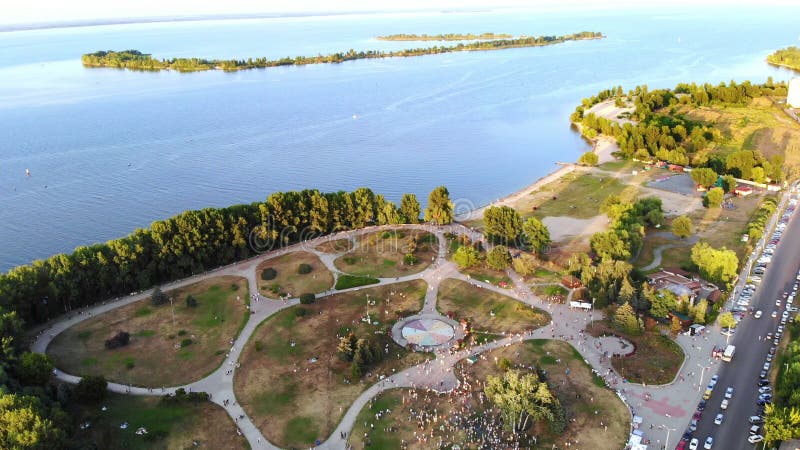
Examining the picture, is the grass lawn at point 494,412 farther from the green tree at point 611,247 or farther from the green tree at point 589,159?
the green tree at point 589,159

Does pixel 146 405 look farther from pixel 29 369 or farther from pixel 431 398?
pixel 431 398

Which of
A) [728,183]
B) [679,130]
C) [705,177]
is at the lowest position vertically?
[728,183]

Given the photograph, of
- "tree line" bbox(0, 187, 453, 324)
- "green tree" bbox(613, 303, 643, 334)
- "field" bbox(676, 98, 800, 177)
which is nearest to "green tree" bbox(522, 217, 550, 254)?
"tree line" bbox(0, 187, 453, 324)

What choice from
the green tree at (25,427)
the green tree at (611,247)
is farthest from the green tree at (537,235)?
the green tree at (25,427)

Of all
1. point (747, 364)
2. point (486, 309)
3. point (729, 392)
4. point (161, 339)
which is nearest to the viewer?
point (729, 392)

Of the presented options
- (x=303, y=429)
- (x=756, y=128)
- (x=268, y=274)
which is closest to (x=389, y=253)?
(x=268, y=274)

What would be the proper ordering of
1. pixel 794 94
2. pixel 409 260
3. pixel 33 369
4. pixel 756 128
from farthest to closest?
1. pixel 794 94
2. pixel 756 128
3. pixel 409 260
4. pixel 33 369

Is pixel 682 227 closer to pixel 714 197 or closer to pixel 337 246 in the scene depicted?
pixel 714 197
